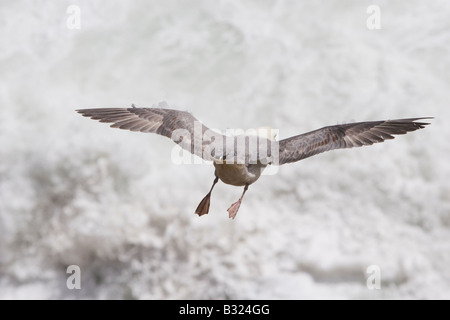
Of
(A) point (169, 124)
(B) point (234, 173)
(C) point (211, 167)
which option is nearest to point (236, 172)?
(B) point (234, 173)

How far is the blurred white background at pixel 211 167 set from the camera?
834 cm

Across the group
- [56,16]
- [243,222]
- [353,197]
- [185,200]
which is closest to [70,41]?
[56,16]

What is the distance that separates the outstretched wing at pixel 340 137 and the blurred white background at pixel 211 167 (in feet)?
14.0

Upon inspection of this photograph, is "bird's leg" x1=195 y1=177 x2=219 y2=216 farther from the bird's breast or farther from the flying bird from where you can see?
the bird's breast

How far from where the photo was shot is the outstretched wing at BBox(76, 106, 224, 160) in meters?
3.54

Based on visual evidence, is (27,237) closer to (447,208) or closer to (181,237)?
(181,237)

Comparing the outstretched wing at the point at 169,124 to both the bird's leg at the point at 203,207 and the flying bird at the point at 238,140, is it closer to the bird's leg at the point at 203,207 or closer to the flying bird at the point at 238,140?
the flying bird at the point at 238,140

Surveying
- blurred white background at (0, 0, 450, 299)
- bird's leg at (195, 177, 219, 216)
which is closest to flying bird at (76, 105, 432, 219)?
bird's leg at (195, 177, 219, 216)

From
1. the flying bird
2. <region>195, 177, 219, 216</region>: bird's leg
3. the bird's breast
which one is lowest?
<region>195, 177, 219, 216</region>: bird's leg

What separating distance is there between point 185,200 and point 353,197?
2.16 meters

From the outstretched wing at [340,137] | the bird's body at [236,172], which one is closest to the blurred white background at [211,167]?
the outstretched wing at [340,137]

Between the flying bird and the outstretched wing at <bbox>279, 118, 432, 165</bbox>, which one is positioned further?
the outstretched wing at <bbox>279, 118, 432, 165</bbox>

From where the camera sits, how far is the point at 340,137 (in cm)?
402

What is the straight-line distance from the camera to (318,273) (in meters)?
8.23
